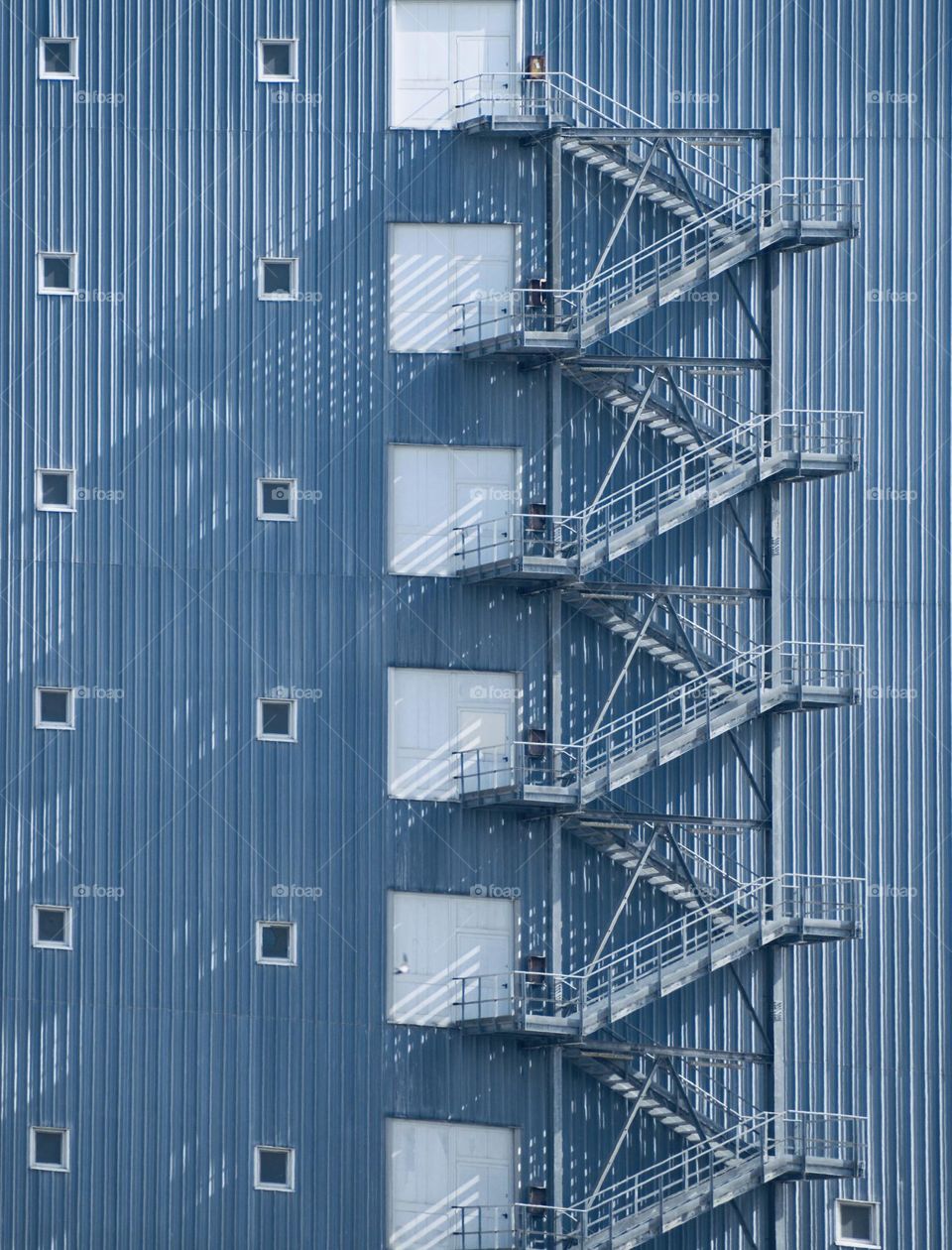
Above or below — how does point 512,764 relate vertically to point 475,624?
below

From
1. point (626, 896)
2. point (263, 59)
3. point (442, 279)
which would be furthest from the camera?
point (263, 59)

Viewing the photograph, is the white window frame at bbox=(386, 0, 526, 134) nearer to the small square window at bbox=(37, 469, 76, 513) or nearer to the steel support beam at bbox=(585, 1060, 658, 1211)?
the small square window at bbox=(37, 469, 76, 513)

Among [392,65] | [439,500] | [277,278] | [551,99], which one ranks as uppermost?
[392,65]

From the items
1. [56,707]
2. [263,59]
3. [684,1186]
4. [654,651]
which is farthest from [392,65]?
[684,1186]

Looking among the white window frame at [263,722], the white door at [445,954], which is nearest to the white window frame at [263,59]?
the white window frame at [263,722]

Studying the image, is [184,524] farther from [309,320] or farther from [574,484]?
[574,484]

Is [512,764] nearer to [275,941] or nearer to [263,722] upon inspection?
[263,722]

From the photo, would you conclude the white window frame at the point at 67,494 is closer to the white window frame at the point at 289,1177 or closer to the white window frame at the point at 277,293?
the white window frame at the point at 277,293
